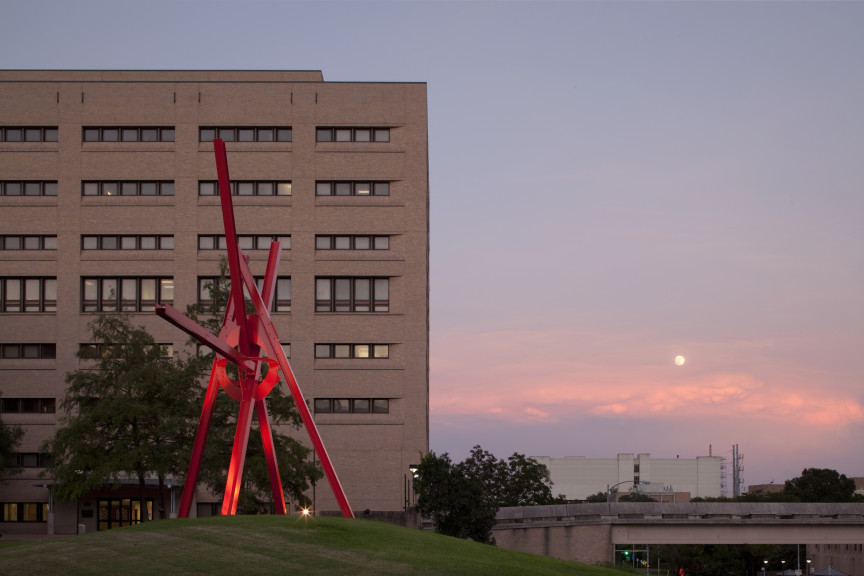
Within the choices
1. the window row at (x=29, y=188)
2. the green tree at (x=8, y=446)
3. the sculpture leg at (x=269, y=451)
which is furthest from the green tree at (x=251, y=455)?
the window row at (x=29, y=188)

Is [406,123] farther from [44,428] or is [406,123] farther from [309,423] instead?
[309,423]

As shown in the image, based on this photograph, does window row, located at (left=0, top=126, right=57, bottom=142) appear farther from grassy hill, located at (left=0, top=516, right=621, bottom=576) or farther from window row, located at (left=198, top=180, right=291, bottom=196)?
grassy hill, located at (left=0, top=516, right=621, bottom=576)

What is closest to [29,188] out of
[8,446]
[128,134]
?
[128,134]

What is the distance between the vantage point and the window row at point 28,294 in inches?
2616

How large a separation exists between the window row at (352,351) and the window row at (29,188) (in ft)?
64.1

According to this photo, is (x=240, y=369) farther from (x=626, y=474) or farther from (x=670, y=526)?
(x=626, y=474)

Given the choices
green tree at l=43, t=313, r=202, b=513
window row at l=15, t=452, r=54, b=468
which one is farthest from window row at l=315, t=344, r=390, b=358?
green tree at l=43, t=313, r=202, b=513

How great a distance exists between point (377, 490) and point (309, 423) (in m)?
28.8

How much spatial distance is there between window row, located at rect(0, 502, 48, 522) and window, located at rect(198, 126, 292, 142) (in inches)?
958

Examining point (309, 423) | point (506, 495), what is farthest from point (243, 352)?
point (506, 495)

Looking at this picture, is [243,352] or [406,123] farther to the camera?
[406,123]

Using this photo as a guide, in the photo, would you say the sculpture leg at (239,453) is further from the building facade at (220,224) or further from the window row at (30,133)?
the window row at (30,133)

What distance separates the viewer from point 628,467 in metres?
186

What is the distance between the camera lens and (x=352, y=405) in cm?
6481
